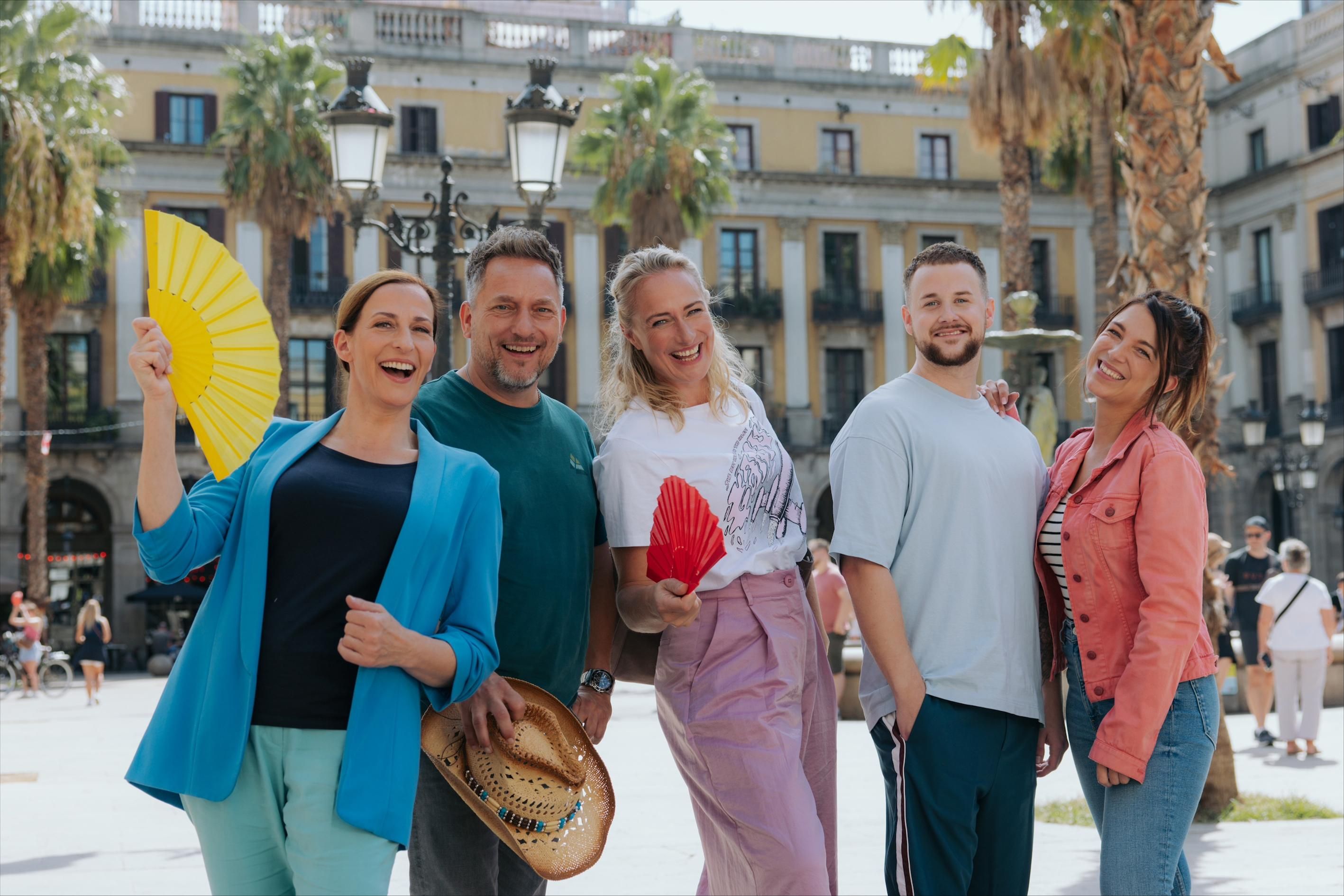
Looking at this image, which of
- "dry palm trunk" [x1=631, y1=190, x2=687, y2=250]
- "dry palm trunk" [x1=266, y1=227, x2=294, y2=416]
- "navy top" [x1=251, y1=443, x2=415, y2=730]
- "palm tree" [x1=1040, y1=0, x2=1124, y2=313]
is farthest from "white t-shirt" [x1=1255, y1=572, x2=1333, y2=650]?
"dry palm trunk" [x1=266, y1=227, x2=294, y2=416]

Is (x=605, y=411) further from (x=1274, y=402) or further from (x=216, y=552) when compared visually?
(x=1274, y=402)

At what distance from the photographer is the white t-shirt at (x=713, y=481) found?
136 inches

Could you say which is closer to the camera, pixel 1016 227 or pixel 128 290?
pixel 1016 227

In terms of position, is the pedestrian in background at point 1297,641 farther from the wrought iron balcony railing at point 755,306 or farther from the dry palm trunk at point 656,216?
the wrought iron balcony railing at point 755,306

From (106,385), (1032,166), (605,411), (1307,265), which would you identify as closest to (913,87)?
(1032,166)

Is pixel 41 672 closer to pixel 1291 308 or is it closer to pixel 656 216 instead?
pixel 656 216

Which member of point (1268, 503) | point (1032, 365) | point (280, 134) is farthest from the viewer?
point (1268, 503)

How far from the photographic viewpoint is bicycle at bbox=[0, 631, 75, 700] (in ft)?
75.2

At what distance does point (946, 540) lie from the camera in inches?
137

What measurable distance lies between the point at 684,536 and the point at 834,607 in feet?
33.6

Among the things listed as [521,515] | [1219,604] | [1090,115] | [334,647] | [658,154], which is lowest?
[1219,604]

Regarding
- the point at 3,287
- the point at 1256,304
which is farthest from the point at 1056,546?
the point at 1256,304

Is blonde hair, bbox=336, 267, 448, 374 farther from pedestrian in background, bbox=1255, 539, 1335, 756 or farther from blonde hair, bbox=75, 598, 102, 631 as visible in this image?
blonde hair, bbox=75, 598, 102, 631

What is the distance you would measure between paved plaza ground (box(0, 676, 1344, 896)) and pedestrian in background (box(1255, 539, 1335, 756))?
0.30 meters
